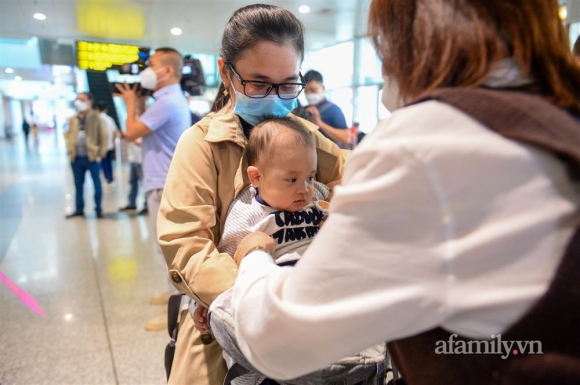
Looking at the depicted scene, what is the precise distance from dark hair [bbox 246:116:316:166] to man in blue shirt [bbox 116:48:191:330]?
5.90 feet

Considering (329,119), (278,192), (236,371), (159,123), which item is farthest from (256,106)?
(329,119)

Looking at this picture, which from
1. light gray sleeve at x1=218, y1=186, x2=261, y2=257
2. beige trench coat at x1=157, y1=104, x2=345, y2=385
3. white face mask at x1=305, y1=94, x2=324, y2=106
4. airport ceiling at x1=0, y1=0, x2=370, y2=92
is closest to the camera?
beige trench coat at x1=157, y1=104, x2=345, y2=385

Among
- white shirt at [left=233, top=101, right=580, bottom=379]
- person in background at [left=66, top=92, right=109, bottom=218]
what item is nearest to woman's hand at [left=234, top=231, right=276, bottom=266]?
white shirt at [left=233, top=101, right=580, bottom=379]

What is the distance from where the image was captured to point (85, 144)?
5543mm

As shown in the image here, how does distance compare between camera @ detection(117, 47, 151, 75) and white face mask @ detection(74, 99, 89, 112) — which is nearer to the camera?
camera @ detection(117, 47, 151, 75)

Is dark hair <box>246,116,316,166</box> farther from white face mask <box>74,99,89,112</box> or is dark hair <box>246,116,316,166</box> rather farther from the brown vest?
white face mask <box>74,99,89,112</box>

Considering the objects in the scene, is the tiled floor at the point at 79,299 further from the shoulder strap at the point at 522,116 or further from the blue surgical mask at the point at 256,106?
the shoulder strap at the point at 522,116

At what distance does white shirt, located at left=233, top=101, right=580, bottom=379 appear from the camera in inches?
19.8

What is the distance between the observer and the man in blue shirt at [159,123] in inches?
111

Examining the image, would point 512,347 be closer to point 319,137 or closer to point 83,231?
point 319,137

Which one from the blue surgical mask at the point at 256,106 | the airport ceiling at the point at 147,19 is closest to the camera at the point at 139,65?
the blue surgical mask at the point at 256,106

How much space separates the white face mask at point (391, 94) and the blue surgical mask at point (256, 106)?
0.57 m

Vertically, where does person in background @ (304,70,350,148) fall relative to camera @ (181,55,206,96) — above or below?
below

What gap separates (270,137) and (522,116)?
71 cm
